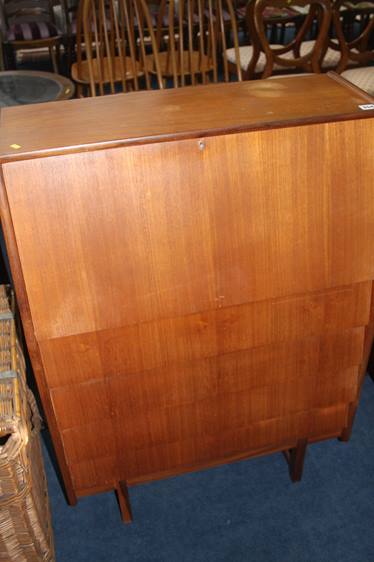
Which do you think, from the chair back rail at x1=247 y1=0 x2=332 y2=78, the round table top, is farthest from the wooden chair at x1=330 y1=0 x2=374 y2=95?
the round table top

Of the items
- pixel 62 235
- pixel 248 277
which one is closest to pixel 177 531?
pixel 248 277

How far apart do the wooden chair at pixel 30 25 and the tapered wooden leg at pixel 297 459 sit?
149 inches

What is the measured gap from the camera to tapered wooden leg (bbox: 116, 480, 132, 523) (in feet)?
4.92

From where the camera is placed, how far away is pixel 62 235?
1.06 m

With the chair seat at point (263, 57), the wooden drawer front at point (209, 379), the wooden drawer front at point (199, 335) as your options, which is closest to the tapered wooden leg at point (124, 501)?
the wooden drawer front at point (209, 379)

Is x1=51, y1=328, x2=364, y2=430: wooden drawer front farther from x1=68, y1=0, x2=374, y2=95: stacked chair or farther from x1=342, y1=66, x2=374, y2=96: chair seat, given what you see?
x1=342, y1=66, x2=374, y2=96: chair seat

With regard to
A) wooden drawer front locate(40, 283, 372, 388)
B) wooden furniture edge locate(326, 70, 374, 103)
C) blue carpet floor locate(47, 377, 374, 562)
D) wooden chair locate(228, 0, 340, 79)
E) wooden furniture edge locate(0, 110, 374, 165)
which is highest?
wooden furniture edge locate(326, 70, 374, 103)

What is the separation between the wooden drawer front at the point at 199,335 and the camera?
120cm

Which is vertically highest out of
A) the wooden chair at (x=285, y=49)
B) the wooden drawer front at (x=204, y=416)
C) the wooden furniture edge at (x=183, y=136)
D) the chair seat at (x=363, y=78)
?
the wooden furniture edge at (x=183, y=136)

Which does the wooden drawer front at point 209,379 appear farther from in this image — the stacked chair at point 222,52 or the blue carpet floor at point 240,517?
the stacked chair at point 222,52

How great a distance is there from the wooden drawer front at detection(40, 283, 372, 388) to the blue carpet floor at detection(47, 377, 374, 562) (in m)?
0.55

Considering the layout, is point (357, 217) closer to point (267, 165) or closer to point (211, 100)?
point (267, 165)

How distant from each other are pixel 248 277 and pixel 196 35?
3.51m

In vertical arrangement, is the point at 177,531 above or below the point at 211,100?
below
